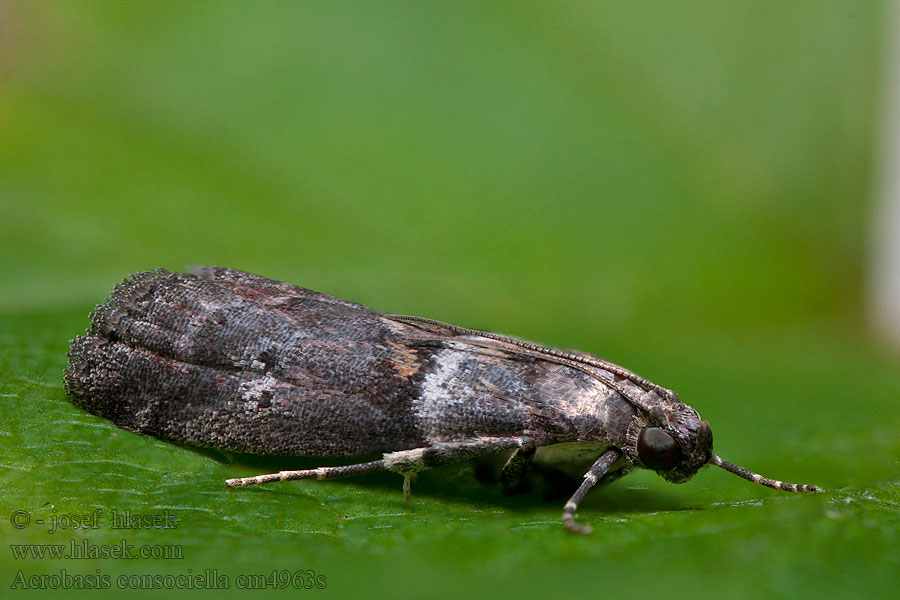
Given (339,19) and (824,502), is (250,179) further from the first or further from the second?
(824,502)

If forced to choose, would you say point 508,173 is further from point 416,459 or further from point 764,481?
point 416,459

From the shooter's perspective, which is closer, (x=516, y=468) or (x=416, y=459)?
(x=416, y=459)

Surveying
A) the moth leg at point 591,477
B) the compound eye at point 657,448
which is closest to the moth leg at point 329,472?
the moth leg at point 591,477

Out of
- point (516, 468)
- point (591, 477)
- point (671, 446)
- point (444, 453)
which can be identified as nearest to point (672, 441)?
point (671, 446)


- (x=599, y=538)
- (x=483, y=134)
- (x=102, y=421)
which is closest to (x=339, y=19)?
(x=483, y=134)

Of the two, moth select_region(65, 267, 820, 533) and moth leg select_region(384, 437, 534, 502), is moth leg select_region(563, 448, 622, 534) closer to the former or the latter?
moth select_region(65, 267, 820, 533)

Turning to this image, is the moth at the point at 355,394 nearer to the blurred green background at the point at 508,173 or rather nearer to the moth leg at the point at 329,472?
the moth leg at the point at 329,472
